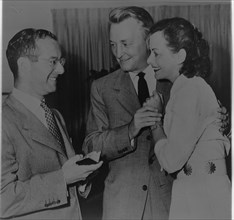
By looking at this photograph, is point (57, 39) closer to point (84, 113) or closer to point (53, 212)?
point (84, 113)

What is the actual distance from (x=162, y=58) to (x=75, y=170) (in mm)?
671

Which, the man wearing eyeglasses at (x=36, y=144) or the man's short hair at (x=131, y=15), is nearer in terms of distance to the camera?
the man wearing eyeglasses at (x=36, y=144)

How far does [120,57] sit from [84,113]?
32 cm

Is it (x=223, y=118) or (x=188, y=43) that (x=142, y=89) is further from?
(x=223, y=118)

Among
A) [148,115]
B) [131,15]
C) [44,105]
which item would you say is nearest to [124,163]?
[148,115]

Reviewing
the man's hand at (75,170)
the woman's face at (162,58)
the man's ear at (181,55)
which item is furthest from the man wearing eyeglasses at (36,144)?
the man's ear at (181,55)

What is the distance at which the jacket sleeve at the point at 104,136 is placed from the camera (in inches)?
84.6

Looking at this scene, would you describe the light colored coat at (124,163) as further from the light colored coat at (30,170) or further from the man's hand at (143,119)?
the light colored coat at (30,170)

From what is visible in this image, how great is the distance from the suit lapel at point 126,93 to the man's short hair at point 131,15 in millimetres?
254

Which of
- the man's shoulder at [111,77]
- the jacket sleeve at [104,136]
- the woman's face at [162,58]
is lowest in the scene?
the jacket sleeve at [104,136]

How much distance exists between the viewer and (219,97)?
7.22 ft

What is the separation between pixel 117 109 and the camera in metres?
2.16

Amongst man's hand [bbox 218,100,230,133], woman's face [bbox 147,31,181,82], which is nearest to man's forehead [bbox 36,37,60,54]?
woman's face [bbox 147,31,181,82]

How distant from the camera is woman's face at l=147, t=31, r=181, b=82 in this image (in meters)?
2.18
